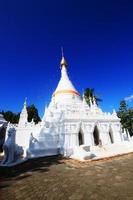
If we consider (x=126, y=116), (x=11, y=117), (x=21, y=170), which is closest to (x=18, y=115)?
(x=11, y=117)

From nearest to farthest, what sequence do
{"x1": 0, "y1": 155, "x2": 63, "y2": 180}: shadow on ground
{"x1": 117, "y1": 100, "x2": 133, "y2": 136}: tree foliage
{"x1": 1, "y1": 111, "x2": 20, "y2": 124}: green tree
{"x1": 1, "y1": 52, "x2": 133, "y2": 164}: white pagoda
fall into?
{"x1": 0, "y1": 155, "x2": 63, "y2": 180}: shadow on ground → {"x1": 1, "y1": 52, "x2": 133, "y2": 164}: white pagoda → {"x1": 117, "y1": 100, "x2": 133, "y2": 136}: tree foliage → {"x1": 1, "y1": 111, "x2": 20, "y2": 124}: green tree

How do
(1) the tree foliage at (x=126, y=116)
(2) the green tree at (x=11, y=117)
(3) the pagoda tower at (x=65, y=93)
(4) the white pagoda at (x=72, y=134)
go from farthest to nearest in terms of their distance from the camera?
(2) the green tree at (x=11, y=117)
(1) the tree foliage at (x=126, y=116)
(3) the pagoda tower at (x=65, y=93)
(4) the white pagoda at (x=72, y=134)

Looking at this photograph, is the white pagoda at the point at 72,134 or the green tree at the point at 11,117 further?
the green tree at the point at 11,117

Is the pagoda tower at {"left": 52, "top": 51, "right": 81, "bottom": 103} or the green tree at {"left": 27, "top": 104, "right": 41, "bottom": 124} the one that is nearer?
the pagoda tower at {"left": 52, "top": 51, "right": 81, "bottom": 103}

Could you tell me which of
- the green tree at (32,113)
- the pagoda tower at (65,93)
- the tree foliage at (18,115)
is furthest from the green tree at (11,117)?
the pagoda tower at (65,93)

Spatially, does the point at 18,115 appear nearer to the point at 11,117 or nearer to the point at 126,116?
the point at 11,117

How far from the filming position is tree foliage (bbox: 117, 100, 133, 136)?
36.5m

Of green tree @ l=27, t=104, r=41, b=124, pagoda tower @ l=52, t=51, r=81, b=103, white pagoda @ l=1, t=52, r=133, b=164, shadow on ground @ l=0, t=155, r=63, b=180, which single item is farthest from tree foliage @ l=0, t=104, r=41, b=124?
shadow on ground @ l=0, t=155, r=63, b=180

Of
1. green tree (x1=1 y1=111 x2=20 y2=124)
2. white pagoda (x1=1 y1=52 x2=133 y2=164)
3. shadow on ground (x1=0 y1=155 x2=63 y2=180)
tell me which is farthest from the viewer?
green tree (x1=1 y1=111 x2=20 y2=124)

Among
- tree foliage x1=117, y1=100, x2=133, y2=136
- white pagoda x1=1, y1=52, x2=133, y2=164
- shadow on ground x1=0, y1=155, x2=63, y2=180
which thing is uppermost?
tree foliage x1=117, y1=100, x2=133, y2=136

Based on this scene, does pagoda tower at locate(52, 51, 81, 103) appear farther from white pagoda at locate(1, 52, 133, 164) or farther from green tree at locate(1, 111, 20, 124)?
green tree at locate(1, 111, 20, 124)

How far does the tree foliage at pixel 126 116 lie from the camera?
120ft

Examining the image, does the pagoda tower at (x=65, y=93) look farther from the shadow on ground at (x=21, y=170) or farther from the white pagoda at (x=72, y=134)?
the shadow on ground at (x=21, y=170)

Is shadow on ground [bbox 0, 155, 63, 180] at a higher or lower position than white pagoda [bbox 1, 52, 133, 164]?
lower
